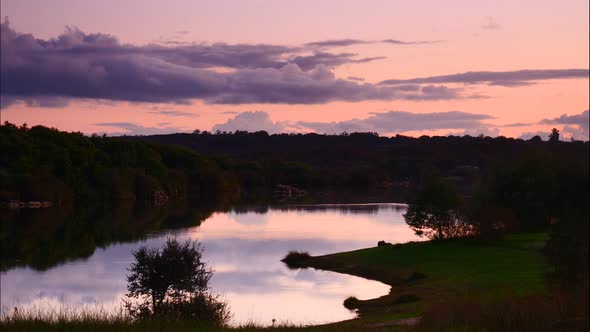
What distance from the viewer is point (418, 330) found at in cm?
1238

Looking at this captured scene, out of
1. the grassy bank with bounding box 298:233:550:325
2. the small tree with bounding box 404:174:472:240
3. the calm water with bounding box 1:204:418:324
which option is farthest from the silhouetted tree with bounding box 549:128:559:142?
the small tree with bounding box 404:174:472:240

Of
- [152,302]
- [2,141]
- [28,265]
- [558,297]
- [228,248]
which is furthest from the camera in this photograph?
[2,141]

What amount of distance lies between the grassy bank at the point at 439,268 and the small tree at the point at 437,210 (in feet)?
5.23

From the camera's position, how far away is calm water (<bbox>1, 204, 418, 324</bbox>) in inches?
1359

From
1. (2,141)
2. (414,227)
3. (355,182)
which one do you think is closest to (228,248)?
(414,227)

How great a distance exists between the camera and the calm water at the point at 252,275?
34.5 m

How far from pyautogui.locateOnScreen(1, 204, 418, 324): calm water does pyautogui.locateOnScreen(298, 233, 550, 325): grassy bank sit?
1586 mm

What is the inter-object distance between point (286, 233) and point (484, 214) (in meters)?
24.1

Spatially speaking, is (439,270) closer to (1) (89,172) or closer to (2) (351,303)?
(2) (351,303)

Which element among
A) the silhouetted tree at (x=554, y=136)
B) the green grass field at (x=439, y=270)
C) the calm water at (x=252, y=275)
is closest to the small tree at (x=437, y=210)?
the green grass field at (x=439, y=270)

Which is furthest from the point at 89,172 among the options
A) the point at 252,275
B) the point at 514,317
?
the point at 514,317

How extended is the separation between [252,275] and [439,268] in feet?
35.3

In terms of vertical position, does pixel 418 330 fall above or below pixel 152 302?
above

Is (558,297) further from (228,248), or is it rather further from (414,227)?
(228,248)
